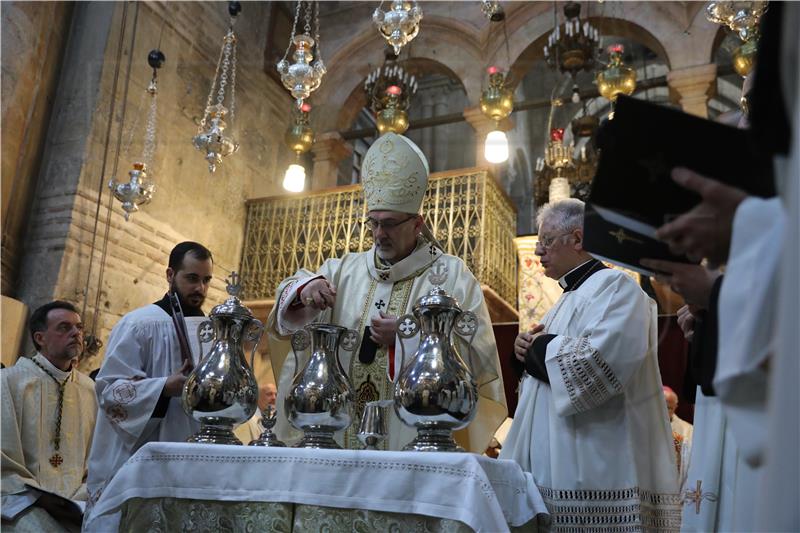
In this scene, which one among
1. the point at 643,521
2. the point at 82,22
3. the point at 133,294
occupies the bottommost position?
the point at 643,521

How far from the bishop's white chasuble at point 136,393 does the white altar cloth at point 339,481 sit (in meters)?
0.80

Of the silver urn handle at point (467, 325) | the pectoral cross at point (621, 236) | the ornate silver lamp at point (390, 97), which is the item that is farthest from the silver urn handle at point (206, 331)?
the ornate silver lamp at point (390, 97)

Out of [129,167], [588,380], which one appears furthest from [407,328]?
[129,167]

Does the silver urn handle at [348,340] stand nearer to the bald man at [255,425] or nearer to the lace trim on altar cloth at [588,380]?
the lace trim on altar cloth at [588,380]

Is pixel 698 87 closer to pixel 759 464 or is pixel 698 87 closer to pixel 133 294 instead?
pixel 133 294

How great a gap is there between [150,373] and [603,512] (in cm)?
218

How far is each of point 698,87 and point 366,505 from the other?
341 inches

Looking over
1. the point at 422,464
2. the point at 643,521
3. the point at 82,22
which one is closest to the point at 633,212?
the point at 422,464

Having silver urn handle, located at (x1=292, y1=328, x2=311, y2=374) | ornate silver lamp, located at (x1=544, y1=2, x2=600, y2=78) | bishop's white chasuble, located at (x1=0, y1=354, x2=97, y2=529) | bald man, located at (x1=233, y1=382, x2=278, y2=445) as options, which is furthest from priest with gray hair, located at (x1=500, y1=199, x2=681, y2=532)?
ornate silver lamp, located at (x1=544, y1=2, x2=600, y2=78)

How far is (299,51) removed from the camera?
628 cm

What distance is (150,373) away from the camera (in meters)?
3.82

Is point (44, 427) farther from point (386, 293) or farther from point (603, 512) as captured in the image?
point (603, 512)

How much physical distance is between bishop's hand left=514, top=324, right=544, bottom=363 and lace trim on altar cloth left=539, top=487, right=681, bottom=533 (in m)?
0.53

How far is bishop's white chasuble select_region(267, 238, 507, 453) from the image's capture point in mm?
3211
